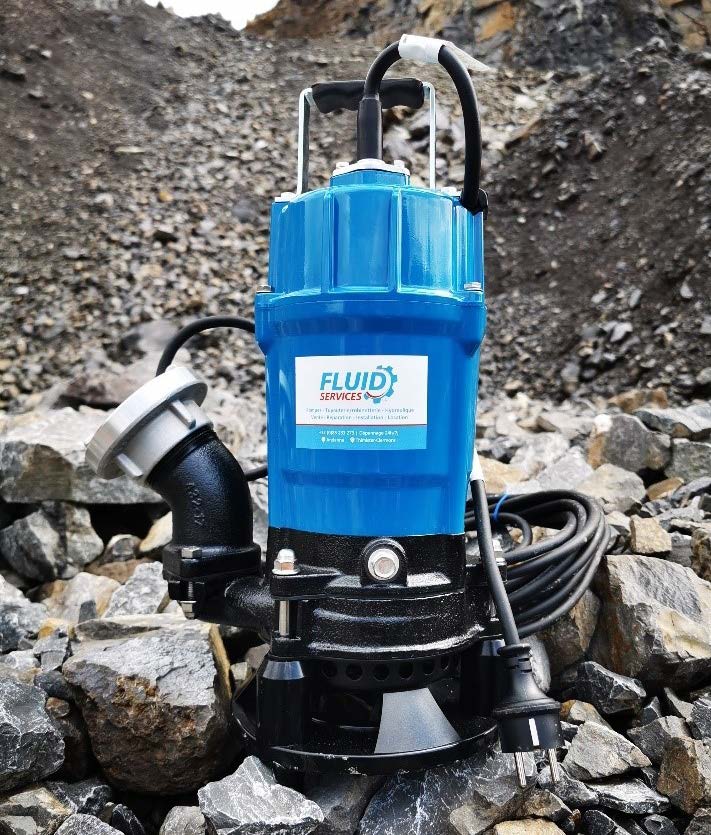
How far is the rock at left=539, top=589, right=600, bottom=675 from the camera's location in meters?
1.52

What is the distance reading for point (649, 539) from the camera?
170 centimetres

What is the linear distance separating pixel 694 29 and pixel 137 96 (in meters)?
7.62

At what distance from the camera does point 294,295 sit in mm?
1234

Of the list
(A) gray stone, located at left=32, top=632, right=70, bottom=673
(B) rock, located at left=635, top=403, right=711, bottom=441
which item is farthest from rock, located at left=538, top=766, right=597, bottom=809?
(B) rock, located at left=635, top=403, right=711, bottom=441

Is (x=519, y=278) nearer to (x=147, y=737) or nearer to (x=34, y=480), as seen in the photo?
(x=34, y=480)

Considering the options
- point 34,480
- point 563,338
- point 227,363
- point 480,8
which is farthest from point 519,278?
point 480,8

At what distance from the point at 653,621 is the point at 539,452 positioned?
178 centimetres

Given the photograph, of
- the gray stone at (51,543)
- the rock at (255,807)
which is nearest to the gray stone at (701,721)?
the rock at (255,807)

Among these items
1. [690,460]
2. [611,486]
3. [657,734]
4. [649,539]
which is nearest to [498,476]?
[611,486]

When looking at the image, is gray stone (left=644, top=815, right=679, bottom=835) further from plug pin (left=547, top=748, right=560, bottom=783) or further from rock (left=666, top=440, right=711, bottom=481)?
rock (left=666, top=440, right=711, bottom=481)

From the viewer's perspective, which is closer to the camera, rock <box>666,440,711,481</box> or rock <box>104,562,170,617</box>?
rock <box>104,562,170,617</box>

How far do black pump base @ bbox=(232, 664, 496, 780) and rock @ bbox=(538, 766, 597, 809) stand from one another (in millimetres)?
103

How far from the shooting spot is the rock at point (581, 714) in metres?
1.35

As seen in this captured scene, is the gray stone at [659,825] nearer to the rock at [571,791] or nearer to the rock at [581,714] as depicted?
the rock at [571,791]
